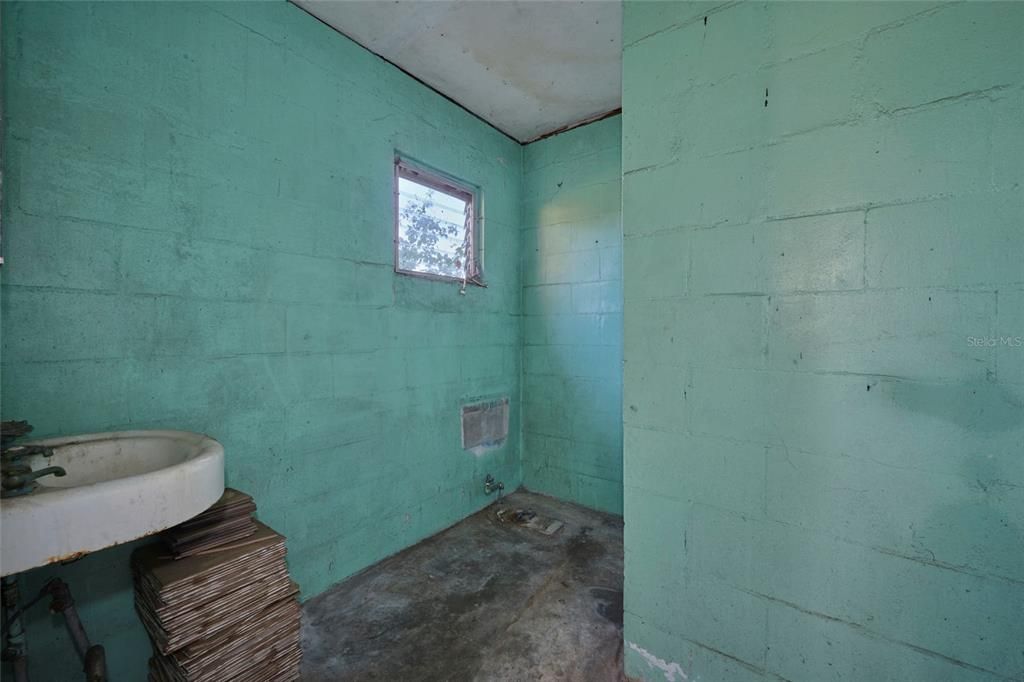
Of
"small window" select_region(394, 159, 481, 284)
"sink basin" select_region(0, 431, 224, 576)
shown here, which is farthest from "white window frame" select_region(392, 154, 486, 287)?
"sink basin" select_region(0, 431, 224, 576)

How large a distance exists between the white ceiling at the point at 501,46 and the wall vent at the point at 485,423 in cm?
213

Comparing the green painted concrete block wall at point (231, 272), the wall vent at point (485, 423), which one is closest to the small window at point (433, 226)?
the green painted concrete block wall at point (231, 272)

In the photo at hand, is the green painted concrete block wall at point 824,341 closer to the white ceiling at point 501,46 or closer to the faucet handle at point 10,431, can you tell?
the white ceiling at point 501,46

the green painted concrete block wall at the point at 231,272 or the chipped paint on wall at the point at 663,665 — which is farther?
the chipped paint on wall at the point at 663,665

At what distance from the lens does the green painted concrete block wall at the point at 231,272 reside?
1.32 metres

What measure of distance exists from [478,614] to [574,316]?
2.03 m

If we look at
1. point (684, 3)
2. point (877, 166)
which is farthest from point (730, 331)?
point (684, 3)

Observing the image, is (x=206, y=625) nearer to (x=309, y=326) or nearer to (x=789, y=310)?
(x=309, y=326)

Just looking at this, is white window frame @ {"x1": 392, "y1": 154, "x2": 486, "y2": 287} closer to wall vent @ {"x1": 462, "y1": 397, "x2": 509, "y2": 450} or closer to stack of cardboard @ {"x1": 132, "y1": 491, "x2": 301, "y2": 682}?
wall vent @ {"x1": 462, "y1": 397, "x2": 509, "y2": 450}

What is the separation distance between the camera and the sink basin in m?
0.77

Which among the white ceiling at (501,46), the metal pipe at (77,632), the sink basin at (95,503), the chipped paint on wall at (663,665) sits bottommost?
the chipped paint on wall at (663,665)

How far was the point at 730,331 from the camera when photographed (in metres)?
1.37

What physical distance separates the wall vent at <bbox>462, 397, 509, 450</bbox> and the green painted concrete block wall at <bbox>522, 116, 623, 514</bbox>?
0.28 meters

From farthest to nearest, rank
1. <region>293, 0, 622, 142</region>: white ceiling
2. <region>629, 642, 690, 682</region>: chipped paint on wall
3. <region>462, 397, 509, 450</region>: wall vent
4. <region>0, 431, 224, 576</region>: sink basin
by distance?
<region>462, 397, 509, 450</region>: wall vent
<region>293, 0, 622, 142</region>: white ceiling
<region>629, 642, 690, 682</region>: chipped paint on wall
<region>0, 431, 224, 576</region>: sink basin
